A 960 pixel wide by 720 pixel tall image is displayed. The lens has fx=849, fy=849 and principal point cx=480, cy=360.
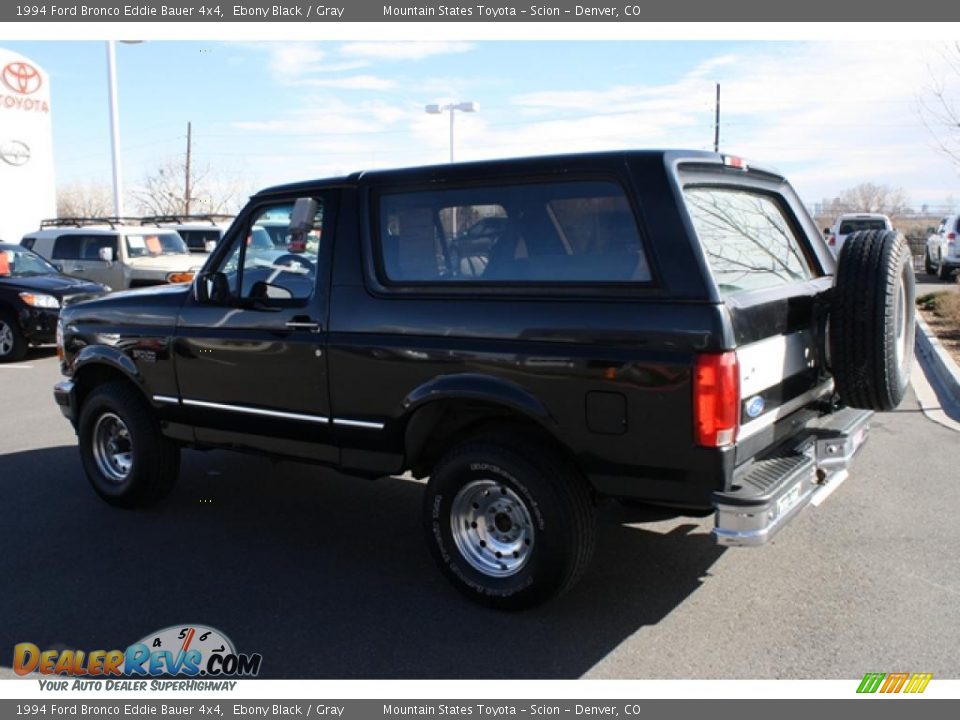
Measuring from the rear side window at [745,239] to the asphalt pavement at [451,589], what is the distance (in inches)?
50.7

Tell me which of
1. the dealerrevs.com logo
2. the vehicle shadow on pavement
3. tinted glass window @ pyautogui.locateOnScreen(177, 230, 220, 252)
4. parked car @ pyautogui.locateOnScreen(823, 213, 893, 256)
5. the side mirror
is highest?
parked car @ pyautogui.locateOnScreen(823, 213, 893, 256)

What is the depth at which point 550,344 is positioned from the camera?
368cm

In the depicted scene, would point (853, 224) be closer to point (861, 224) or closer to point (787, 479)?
point (861, 224)

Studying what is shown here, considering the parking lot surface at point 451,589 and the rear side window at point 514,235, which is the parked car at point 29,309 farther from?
the rear side window at point 514,235

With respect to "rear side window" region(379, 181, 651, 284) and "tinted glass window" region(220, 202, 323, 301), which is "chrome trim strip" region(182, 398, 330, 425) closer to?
"tinted glass window" region(220, 202, 323, 301)

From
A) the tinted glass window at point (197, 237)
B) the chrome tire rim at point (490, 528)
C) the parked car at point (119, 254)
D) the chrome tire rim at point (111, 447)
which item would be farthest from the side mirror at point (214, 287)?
the tinted glass window at point (197, 237)

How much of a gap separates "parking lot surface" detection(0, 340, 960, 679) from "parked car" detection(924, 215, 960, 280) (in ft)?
56.7

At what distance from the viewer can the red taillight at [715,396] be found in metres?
3.31

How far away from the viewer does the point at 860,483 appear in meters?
5.72

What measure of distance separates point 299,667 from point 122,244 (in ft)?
43.5

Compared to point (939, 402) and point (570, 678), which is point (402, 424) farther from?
Result: point (939, 402)

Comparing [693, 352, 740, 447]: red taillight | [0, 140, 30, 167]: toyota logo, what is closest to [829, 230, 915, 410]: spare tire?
[693, 352, 740, 447]: red taillight

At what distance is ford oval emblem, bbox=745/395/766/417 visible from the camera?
11.6 feet

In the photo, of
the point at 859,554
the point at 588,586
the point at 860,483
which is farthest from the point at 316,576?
the point at 860,483
